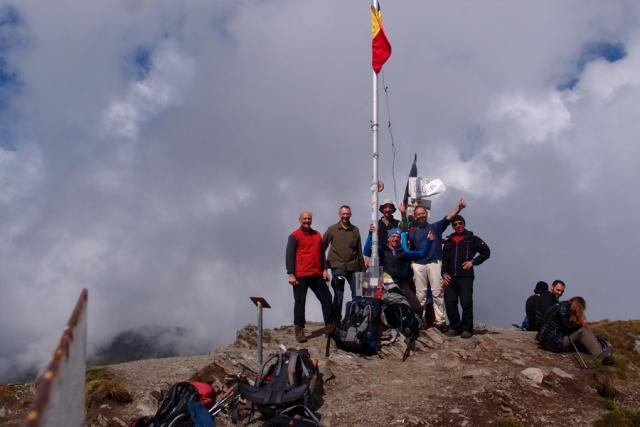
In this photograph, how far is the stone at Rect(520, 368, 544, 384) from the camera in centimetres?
795

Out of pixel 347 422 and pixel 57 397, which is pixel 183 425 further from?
pixel 57 397

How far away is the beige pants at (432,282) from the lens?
408 inches

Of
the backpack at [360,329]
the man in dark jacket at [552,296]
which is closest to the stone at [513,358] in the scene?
the backpack at [360,329]

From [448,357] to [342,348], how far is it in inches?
77.7

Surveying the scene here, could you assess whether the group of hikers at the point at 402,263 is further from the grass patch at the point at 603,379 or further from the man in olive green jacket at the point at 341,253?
Answer: the grass patch at the point at 603,379

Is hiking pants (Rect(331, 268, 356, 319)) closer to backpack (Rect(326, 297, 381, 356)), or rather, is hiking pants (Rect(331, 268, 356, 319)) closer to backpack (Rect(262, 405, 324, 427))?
backpack (Rect(326, 297, 381, 356))

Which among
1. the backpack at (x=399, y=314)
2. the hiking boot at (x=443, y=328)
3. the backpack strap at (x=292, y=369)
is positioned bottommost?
the backpack strap at (x=292, y=369)

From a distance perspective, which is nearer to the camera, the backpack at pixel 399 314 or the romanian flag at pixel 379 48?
the backpack at pixel 399 314

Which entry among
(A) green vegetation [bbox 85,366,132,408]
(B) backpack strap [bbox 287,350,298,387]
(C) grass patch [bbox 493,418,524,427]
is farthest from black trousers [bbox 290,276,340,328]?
(C) grass patch [bbox 493,418,524,427]

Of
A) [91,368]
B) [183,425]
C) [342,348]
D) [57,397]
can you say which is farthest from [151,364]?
[57,397]

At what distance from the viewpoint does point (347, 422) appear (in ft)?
21.5

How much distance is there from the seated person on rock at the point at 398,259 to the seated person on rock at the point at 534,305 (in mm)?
3773

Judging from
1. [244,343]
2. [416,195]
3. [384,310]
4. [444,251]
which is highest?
[416,195]

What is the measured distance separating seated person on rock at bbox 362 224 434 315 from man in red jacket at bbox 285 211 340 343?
147 centimetres
